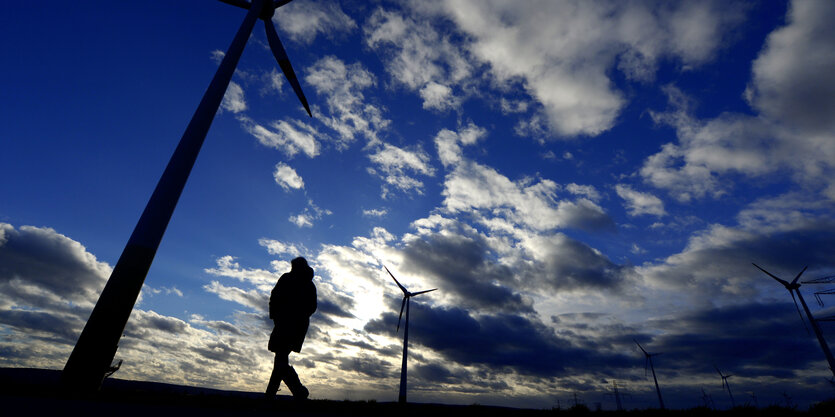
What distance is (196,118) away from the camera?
10422mm

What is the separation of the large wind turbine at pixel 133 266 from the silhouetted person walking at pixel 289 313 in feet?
11.8

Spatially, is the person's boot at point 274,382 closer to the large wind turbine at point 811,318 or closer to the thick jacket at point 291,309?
the thick jacket at point 291,309

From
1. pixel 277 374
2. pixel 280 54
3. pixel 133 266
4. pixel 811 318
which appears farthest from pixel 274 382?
pixel 811 318

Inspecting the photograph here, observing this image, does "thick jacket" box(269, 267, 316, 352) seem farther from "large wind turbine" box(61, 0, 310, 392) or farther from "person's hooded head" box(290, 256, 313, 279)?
"large wind turbine" box(61, 0, 310, 392)

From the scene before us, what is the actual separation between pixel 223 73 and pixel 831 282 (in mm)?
98339

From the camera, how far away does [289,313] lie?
1099cm

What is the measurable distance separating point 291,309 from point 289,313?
0.39ft

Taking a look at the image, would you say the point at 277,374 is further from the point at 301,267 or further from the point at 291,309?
the point at 301,267

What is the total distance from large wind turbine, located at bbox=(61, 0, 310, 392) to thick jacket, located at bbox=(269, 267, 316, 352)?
3.56 m

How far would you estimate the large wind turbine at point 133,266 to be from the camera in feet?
23.1

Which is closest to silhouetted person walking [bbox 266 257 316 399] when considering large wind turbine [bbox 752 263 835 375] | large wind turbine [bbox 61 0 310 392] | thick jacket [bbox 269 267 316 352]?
thick jacket [bbox 269 267 316 352]

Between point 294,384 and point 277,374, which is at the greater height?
point 277,374

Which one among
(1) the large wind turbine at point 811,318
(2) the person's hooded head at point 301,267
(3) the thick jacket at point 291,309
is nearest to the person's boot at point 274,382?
(3) the thick jacket at point 291,309

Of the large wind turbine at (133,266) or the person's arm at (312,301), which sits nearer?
the large wind turbine at (133,266)
